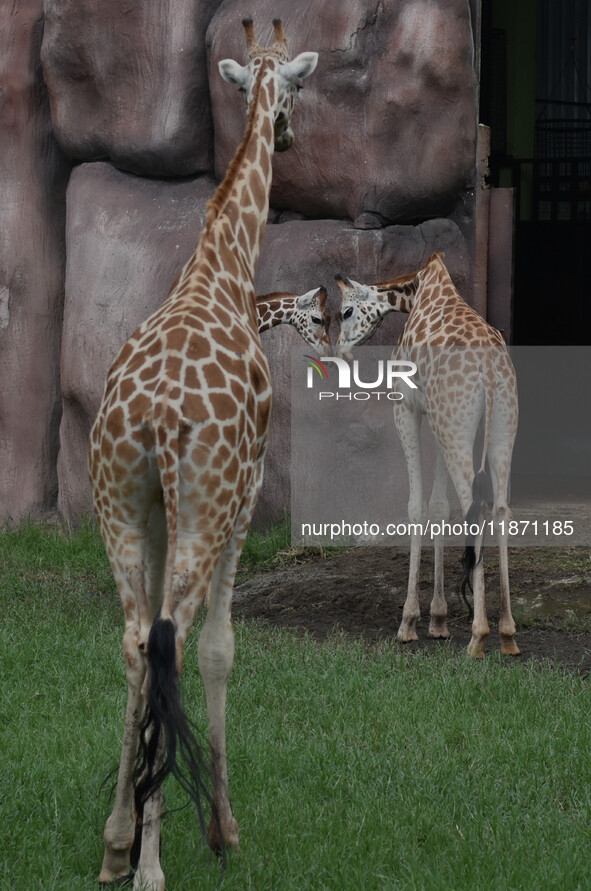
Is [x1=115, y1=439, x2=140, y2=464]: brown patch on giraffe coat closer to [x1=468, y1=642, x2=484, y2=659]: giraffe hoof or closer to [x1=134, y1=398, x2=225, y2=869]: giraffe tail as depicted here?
[x1=134, y1=398, x2=225, y2=869]: giraffe tail

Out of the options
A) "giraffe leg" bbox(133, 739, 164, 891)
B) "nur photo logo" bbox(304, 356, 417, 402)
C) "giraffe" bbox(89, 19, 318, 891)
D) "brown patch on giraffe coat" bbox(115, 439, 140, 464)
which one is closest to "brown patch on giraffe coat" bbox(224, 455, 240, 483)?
"giraffe" bbox(89, 19, 318, 891)

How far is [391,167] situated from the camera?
7.61m

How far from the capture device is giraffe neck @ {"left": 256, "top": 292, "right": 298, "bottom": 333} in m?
6.84

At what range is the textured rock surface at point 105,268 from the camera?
827 cm

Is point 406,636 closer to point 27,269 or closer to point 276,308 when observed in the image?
point 276,308

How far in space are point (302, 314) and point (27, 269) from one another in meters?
2.90

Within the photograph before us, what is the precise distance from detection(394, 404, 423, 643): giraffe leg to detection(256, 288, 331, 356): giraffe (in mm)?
783

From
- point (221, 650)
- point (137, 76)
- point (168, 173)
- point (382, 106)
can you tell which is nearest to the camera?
point (221, 650)

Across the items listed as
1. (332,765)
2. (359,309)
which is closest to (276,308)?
(359,309)

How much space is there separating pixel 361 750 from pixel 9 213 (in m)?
5.89

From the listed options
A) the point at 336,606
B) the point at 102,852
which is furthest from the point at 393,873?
the point at 336,606

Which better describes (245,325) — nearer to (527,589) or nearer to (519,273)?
(527,589)

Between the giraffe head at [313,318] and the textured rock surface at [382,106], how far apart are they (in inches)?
47.5

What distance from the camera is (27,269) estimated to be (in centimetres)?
879
